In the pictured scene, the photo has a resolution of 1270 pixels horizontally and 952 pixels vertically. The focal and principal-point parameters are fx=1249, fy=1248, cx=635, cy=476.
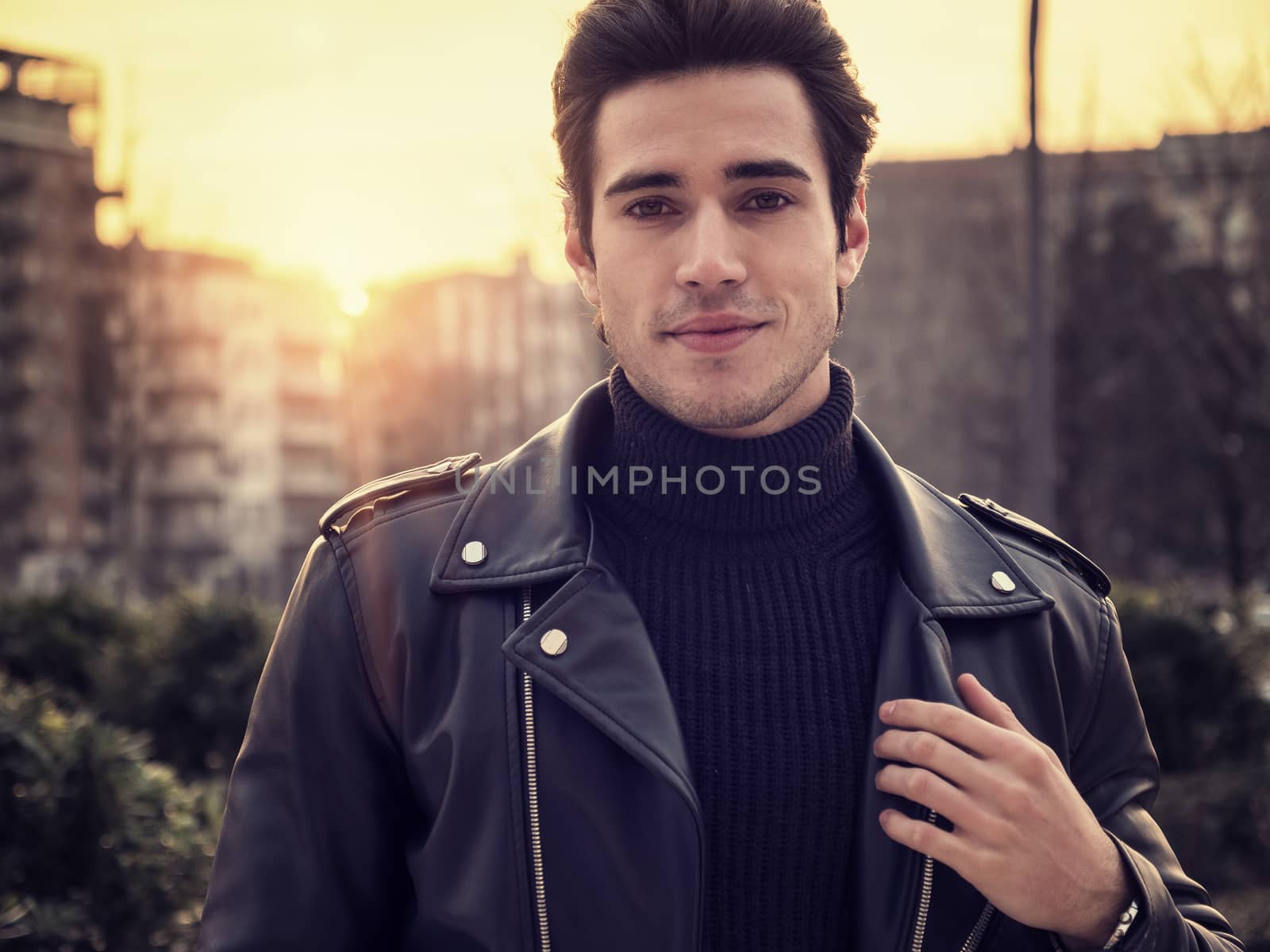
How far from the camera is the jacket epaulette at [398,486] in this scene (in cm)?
259

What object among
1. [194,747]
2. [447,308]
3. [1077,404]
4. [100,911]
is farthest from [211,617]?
[447,308]

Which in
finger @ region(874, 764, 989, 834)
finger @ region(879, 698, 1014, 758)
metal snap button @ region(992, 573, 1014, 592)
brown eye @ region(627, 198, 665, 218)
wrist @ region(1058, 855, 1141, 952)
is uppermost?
brown eye @ region(627, 198, 665, 218)

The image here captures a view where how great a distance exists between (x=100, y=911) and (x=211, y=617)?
4.24 m

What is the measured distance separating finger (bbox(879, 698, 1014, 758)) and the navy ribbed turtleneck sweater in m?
0.22

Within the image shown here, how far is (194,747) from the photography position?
8.59 m

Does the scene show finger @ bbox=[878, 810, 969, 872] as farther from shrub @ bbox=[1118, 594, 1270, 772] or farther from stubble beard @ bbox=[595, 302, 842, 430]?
shrub @ bbox=[1118, 594, 1270, 772]

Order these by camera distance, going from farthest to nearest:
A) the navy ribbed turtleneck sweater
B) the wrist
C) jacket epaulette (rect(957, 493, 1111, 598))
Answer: jacket epaulette (rect(957, 493, 1111, 598)) < the navy ribbed turtleneck sweater < the wrist

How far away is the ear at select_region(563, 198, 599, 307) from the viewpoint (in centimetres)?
297

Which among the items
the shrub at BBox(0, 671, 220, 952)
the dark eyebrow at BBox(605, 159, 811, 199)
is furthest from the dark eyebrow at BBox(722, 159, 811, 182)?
the shrub at BBox(0, 671, 220, 952)

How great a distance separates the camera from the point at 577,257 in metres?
3.06

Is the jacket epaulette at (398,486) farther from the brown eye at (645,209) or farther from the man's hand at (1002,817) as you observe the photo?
the man's hand at (1002,817)

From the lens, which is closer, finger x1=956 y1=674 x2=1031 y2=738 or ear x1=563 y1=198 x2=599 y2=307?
finger x1=956 y1=674 x2=1031 y2=738

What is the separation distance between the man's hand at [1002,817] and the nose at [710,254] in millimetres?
938

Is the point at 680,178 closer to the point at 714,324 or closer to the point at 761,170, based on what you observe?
the point at 761,170
